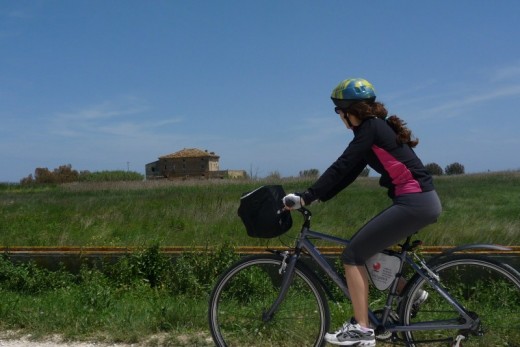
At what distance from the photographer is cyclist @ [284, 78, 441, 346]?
411cm

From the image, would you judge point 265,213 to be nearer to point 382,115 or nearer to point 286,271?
point 286,271

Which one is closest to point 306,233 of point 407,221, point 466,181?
point 407,221

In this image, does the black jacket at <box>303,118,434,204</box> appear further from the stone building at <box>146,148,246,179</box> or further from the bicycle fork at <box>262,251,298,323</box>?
the stone building at <box>146,148,246,179</box>

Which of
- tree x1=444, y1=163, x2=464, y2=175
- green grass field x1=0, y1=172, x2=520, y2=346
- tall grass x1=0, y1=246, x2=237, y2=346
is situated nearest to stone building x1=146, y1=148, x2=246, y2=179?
tree x1=444, y1=163, x2=464, y2=175

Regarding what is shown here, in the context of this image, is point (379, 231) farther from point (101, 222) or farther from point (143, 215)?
point (143, 215)

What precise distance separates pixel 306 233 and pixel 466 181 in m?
31.5

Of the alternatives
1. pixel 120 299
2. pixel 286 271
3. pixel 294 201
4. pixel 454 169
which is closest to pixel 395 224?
pixel 294 201

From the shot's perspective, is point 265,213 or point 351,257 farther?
point 265,213

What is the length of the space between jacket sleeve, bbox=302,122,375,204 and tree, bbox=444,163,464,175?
40.8 m

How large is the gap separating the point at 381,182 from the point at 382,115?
0.47m

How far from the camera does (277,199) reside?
443 cm

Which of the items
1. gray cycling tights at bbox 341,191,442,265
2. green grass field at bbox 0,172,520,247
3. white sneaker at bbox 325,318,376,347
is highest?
gray cycling tights at bbox 341,191,442,265

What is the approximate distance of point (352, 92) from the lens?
4.22 m

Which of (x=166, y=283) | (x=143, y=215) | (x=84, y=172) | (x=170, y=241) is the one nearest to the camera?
(x=166, y=283)
